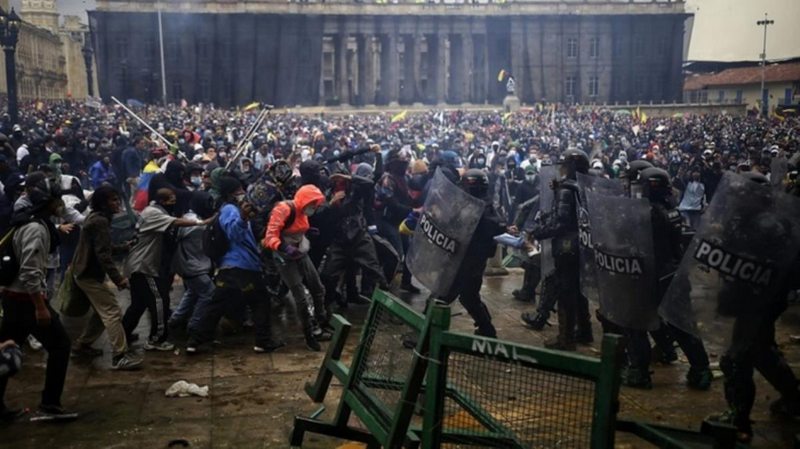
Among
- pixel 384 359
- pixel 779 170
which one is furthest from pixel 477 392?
pixel 779 170

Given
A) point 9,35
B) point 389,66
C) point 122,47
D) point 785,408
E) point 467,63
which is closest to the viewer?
point 785,408

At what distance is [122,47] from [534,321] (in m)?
56.7

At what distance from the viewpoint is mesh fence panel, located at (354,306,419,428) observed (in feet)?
12.1

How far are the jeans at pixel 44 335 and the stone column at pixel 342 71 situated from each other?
59.6 metres

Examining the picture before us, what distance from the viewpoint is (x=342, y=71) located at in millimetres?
66438

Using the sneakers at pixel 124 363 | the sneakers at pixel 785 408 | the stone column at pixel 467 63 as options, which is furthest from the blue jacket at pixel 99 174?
the stone column at pixel 467 63

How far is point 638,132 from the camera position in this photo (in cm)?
3206

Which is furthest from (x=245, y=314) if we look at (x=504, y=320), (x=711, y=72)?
(x=711, y=72)

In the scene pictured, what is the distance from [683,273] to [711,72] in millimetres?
72835

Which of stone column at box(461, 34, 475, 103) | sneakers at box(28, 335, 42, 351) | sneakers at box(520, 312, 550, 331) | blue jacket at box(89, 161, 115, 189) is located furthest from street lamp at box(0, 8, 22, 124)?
stone column at box(461, 34, 475, 103)

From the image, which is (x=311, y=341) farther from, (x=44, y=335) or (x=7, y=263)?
(x=7, y=263)

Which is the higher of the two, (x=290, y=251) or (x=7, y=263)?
(x=7, y=263)

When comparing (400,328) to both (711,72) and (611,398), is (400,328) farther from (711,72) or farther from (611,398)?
(711,72)

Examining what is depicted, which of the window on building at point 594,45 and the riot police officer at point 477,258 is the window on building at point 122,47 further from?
the riot police officer at point 477,258
